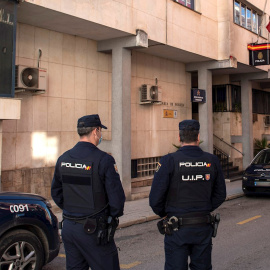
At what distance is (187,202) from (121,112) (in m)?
8.14

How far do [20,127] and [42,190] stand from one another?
1858 mm

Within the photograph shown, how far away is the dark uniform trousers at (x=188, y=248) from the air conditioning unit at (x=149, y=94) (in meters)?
10.4

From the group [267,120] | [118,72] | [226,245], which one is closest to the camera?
[226,245]

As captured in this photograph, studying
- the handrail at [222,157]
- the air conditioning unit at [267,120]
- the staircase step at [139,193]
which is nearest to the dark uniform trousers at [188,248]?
the staircase step at [139,193]

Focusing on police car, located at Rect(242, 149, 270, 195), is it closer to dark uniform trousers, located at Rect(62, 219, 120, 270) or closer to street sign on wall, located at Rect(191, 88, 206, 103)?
street sign on wall, located at Rect(191, 88, 206, 103)

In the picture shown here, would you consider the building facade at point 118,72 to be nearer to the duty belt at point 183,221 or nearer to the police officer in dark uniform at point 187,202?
the police officer in dark uniform at point 187,202

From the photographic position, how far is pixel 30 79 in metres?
10.0

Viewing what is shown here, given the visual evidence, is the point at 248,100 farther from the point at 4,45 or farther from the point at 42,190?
the point at 4,45

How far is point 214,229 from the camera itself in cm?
387

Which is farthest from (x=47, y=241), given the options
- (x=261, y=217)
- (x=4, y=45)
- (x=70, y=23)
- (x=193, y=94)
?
(x=193, y=94)

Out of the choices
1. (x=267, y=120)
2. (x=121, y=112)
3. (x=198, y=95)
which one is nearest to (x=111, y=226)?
(x=121, y=112)

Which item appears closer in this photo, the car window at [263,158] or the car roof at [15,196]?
the car roof at [15,196]

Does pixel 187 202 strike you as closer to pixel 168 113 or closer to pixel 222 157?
pixel 168 113

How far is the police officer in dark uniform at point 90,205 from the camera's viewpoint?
3.51 meters
